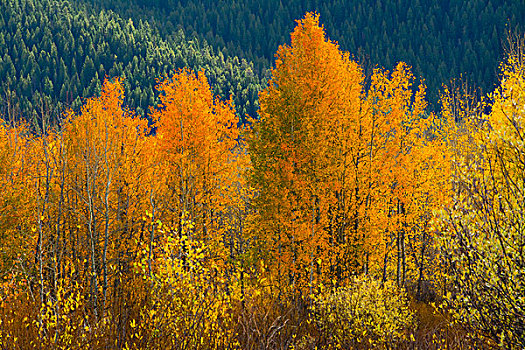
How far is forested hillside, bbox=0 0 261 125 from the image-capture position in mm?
147250

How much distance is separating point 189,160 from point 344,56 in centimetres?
822

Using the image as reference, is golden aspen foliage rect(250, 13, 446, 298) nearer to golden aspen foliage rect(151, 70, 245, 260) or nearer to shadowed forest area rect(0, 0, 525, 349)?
shadowed forest area rect(0, 0, 525, 349)

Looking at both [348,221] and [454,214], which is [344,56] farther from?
[454,214]

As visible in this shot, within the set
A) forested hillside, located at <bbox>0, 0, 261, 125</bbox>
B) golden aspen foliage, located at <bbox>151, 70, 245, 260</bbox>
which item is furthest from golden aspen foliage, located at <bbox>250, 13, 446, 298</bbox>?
forested hillside, located at <bbox>0, 0, 261, 125</bbox>

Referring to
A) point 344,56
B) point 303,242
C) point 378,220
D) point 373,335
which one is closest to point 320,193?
point 303,242

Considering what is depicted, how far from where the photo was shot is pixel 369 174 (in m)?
15.7

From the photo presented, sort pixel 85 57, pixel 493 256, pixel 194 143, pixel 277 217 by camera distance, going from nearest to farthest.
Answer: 1. pixel 493 256
2. pixel 277 217
3. pixel 194 143
4. pixel 85 57

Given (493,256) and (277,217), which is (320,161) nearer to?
(277,217)

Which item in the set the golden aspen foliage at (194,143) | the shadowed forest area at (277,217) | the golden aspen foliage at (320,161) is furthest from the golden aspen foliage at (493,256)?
the golden aspen foliage at (194,143)

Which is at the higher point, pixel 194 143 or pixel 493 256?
pixel 194 143

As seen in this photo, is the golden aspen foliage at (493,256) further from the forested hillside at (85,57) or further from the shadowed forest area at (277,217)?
the forested hillside at (85,57)

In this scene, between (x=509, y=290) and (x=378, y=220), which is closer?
(x=509, y=290)

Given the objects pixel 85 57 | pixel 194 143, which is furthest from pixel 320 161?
pixel 85 57

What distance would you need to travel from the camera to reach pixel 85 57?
164 metres
